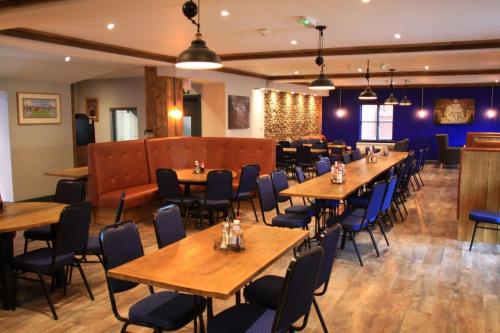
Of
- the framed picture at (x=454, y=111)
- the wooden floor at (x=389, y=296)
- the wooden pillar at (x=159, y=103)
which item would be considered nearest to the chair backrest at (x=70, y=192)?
the wooden floor at (x=389, y=296)

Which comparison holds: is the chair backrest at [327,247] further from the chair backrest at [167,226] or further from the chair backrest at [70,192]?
the chair backrest at [70,192]

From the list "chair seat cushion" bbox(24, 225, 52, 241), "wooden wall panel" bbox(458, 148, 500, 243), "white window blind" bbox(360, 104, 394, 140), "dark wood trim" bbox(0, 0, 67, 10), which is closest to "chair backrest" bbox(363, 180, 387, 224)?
"wooden wall panel" bbox(458, 148, 500, 243)

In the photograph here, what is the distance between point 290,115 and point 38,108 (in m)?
8.55

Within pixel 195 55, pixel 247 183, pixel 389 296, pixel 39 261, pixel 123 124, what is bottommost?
pixel 389 296

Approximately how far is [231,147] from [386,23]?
3689mm

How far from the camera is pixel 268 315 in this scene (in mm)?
2646

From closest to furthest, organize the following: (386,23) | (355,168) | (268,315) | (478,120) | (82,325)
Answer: (268,315) → (82,325) → (386,23) → (355,168) → (478,120)

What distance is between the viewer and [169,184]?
6352 millimetres

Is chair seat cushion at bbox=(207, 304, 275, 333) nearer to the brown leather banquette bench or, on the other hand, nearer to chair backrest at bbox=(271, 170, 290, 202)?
chair backrest at bbox=(271, 170, 290, 202)

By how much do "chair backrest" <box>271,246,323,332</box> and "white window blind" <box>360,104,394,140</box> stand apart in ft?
51.7

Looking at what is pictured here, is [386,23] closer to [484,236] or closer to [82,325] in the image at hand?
[484,236]

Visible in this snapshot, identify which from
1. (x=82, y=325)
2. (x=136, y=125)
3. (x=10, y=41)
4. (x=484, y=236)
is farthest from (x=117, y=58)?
(x=484, y=236)

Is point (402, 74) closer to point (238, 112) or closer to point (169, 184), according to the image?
point (238, 112)

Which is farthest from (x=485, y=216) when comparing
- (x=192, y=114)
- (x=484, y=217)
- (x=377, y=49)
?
(x=192, y=114)
